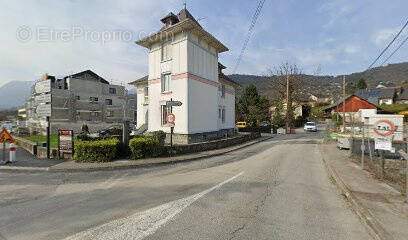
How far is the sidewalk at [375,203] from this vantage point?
16.1 feet

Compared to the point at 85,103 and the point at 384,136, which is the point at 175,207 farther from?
the point at 85,103

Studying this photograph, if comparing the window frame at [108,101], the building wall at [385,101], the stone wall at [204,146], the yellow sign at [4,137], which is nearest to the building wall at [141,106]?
the stone wall at [204,146]

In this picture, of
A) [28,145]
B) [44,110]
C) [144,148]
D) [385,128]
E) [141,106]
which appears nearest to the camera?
[385,128]

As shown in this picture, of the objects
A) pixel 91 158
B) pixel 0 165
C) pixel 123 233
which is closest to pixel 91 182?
pixel 91 158

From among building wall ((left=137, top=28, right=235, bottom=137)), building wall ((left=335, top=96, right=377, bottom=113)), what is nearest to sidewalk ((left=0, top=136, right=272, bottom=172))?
building wall ((left=137, top=28, right=235, bottom=137))

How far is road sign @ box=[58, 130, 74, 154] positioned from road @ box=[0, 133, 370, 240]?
3447mm

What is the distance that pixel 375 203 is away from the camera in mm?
6461

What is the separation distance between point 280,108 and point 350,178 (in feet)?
138

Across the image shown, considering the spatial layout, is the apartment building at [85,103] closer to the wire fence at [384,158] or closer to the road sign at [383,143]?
the wire fence at [384,158]

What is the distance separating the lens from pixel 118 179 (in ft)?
31.7

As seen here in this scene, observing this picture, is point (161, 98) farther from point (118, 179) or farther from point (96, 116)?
point (96, 116)

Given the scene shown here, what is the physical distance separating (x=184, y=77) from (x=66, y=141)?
10.3 metres

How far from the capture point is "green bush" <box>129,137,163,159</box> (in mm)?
13578

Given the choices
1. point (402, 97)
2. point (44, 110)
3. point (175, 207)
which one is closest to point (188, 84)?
point (44, 110)
